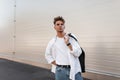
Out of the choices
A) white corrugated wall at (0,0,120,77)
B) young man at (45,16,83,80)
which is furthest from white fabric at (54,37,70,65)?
white corrugated wall at (0,0,120,77)

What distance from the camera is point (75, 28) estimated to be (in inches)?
195

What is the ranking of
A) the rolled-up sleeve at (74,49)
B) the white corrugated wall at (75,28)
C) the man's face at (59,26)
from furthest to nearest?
the white corrugated wall at (75,28) → the man's face at (59,26) → the rolled-up sleeve at (74,49)

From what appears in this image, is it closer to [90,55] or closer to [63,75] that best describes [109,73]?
[90,55]

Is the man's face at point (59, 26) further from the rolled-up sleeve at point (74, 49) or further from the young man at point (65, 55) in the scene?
the rolled-up sleeve at point (74, 49)

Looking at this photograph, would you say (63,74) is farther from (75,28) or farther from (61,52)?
(75,28)

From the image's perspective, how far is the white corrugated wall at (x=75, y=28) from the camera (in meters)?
4.18

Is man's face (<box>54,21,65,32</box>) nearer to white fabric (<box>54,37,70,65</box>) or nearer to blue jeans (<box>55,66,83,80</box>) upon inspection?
white fabric (<box>54,37,70,65</box>)

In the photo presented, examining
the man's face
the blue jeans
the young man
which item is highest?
the man's face

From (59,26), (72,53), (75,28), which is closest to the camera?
(72,53)

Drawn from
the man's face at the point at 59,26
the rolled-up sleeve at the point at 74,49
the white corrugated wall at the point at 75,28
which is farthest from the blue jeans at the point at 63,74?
the white corrugated wall at the point at 75,28

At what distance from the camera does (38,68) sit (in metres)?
6.52

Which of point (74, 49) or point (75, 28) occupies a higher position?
point (75, 28)

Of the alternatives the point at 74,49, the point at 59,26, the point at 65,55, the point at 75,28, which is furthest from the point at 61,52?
the point at 75,28

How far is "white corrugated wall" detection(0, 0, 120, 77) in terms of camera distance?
4.18 meters
